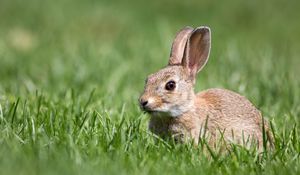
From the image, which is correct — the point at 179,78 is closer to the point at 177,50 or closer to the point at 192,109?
the point at 192,109

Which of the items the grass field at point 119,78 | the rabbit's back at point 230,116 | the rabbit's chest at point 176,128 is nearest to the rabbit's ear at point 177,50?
the rabbit's back at point 230,116

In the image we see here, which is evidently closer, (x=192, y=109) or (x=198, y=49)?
(x=192, y=109)

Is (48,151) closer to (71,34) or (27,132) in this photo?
(27,132)

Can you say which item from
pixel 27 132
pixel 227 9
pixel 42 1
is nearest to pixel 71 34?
pixel 42 1

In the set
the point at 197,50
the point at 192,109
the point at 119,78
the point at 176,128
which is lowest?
the point at 176,128

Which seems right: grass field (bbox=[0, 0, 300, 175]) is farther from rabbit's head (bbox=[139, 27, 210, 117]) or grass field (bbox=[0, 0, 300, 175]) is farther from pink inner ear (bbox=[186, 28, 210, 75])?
pink inner ear (bbox=[186, 28, 210, 75])

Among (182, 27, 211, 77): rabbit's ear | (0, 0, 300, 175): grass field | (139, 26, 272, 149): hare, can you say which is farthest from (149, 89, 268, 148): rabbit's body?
(182, 27, 211, 77): rabbit's ear

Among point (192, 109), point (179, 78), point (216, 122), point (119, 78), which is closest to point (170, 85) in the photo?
point (179, 78)
